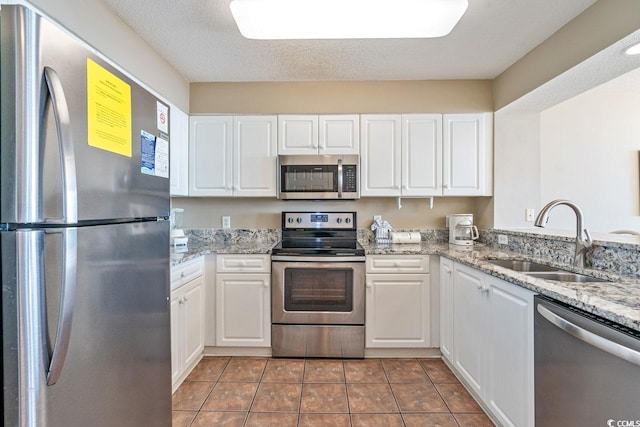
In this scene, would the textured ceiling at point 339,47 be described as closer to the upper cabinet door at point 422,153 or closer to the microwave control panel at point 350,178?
the upper cabinet door at point 422,153

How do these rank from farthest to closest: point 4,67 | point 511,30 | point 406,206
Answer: point 406,206 → point 511,30 → point 4,67

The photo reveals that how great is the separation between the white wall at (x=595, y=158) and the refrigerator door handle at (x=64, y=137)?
385cm

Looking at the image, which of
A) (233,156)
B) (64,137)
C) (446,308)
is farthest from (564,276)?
(233,156)

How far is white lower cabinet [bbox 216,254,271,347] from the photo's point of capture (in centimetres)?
258

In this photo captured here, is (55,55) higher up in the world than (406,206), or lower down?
higher up

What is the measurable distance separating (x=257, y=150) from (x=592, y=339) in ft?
8.44

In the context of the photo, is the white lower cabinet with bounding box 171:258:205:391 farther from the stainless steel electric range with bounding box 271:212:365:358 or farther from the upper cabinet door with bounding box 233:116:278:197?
the upper cabinet door with bounding box 233:116:278:197

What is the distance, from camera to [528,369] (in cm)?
142

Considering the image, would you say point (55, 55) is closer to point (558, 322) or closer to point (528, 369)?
point (558, 322)

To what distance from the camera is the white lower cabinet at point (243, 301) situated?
2.58 m

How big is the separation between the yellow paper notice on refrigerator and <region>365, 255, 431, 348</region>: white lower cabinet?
196 cm

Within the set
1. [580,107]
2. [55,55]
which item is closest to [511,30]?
[580,107]

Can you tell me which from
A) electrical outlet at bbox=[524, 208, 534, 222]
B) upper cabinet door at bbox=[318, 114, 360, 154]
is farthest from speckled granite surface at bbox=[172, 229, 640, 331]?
upper cabinet door at bbox=[318, 114, 360, 154]

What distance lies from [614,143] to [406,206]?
2306 millimetres
